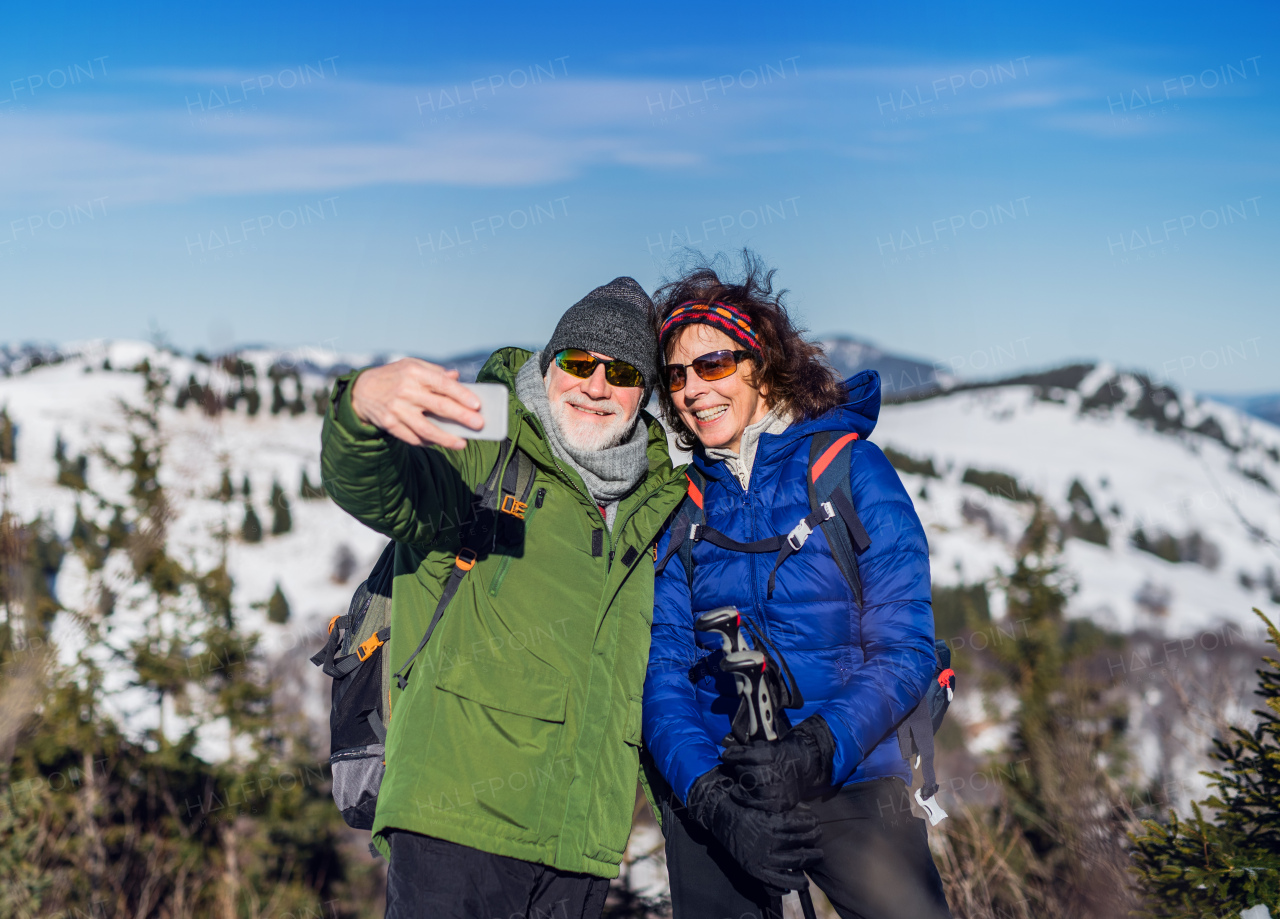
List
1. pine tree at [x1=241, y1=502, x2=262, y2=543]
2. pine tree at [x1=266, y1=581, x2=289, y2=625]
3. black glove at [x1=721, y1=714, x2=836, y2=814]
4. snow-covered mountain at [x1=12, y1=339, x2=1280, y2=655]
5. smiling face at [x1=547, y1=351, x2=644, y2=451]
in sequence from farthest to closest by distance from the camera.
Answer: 1. snow-covered mountain at [x1=12, y1=339, x2=1280, y2=655]
2. pine tree at [x1=241, y1=502, x2=262, y2=543]
3. pine tree at [x1=266, y1=581, x2=289, y2=625]
4. smiling face at [x1=547, y1=351, x2=644, y2=451]
5. black glove at [x1=721, y1=714, x2=836, y2=814]

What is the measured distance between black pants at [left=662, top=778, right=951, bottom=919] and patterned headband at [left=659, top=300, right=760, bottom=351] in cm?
162

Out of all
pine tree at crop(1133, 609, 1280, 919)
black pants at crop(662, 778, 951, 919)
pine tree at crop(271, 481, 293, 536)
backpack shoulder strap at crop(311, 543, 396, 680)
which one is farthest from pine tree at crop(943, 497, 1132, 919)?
pine tree at crop(271, 481, 293, 536)

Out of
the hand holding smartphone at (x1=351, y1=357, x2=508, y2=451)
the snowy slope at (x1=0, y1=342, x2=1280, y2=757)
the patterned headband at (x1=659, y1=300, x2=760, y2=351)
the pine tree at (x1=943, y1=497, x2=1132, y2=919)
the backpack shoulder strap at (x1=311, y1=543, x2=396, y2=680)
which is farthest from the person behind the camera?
the snowy slope at (x1=0, y1=342, x2=1280, y2=757)

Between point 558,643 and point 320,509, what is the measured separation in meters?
68.8

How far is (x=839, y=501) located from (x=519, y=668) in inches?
46.3

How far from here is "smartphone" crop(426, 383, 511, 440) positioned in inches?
85.0

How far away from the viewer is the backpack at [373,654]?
9.34 feet

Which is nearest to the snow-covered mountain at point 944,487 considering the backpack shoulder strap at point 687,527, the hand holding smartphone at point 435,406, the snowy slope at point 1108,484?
the snowy slope at point 1108,484

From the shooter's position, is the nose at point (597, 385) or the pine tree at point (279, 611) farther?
the pine tree at point (279, 611)

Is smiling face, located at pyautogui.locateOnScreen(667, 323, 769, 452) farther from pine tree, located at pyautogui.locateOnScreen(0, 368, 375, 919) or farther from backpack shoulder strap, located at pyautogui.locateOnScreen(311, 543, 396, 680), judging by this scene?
pine tree, located at pyautogui.locateOnScreen(0, 368, 375, 919)

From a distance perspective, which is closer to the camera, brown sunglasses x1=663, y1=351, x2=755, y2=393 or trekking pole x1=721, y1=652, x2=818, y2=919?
trekking pole x1=721, y1=652, x2=818, y2=919

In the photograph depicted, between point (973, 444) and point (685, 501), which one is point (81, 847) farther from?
point (973, 444)

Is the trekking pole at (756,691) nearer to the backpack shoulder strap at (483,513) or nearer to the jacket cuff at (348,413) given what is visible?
the backpack shoulder strap at (483,513)

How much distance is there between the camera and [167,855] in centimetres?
1470
